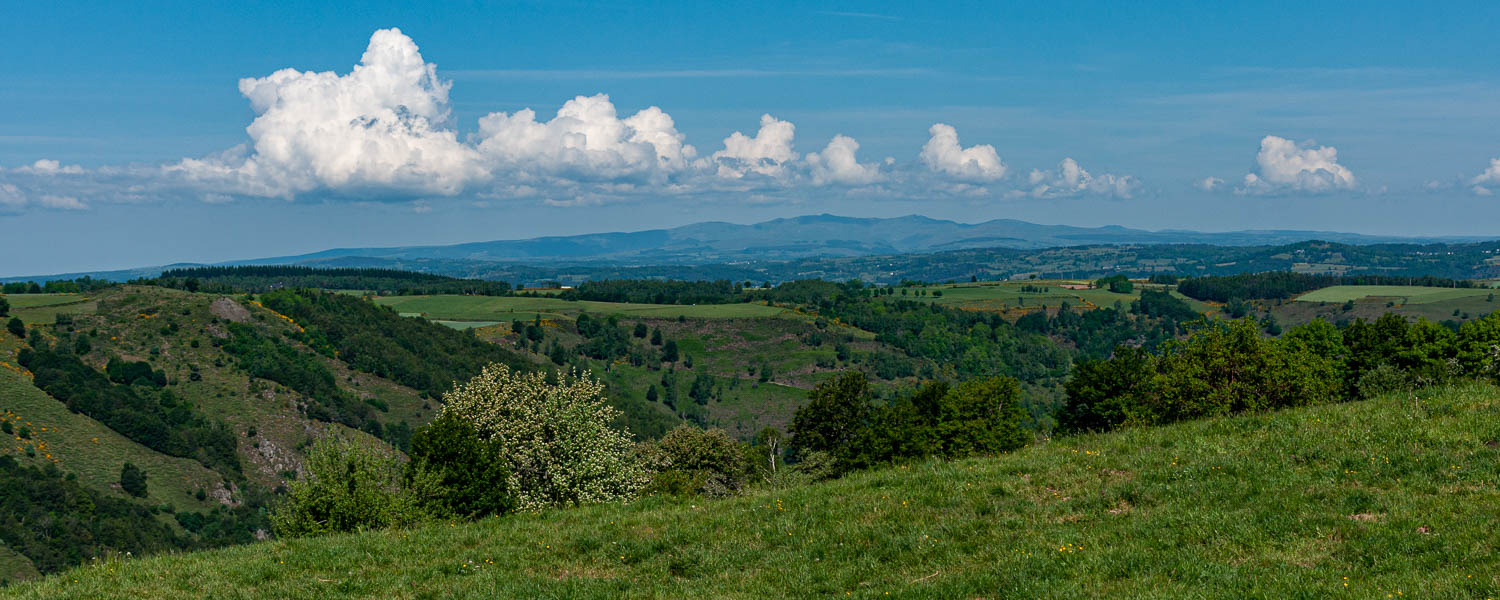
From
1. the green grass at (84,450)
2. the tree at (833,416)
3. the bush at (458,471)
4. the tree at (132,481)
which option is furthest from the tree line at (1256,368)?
the green grass at (84,450)

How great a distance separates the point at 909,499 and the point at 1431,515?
360 inches

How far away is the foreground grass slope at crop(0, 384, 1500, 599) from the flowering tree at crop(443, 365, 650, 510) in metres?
22.3

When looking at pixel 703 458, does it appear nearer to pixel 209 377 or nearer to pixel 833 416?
pixel 833 416

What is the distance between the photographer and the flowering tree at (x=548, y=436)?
144 feet

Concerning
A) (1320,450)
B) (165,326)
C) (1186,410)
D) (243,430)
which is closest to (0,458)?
(243,430)

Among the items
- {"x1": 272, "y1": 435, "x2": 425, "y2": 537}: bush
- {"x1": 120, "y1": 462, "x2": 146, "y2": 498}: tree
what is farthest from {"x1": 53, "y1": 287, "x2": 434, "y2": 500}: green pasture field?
{"x1": 272, "y1": 435, "x2": 425, "y2": 537}: bush

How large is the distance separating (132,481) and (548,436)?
361ft

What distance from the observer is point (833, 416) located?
252ft

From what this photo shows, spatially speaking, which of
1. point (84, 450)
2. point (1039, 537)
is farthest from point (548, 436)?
point (84, 450)

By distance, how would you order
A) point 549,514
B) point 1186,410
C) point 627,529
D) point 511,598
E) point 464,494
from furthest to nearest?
point 1186,410 → point 464,494 → point 549,514 → point 627,529 → point 511,598

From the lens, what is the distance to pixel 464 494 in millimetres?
30031

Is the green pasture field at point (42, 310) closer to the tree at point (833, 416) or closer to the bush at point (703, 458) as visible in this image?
the bush at point (703, 458)

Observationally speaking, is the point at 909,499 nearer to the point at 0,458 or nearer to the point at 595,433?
the point at 595,433

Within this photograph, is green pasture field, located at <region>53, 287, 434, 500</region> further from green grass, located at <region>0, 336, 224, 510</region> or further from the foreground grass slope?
the foreground grass slope
